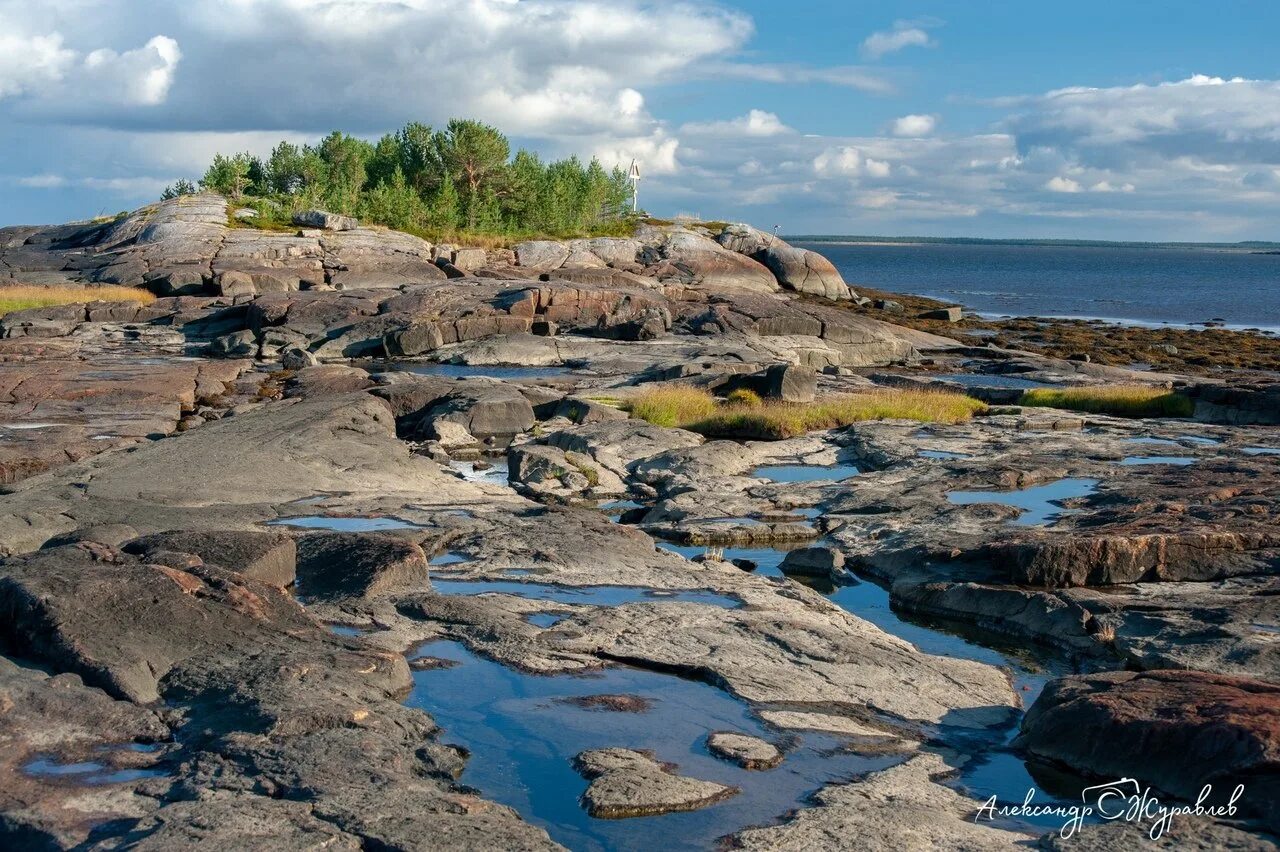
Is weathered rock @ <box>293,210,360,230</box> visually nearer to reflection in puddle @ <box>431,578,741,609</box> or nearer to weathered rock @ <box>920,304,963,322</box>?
weathered rock @ <box>920,304,963,322</box>

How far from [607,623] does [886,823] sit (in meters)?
4.52

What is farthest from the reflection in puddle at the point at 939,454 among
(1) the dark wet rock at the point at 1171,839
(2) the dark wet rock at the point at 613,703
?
(1) the dark wet rock at the point at 1171,839

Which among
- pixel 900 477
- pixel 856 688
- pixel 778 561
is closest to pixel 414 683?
pixel 856 688

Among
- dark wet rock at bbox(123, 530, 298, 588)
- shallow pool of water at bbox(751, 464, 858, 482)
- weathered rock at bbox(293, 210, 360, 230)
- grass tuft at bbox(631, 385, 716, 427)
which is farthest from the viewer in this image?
weathered rock at bbox(293, 210, 360, 230)

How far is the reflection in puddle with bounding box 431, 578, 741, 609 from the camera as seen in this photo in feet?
41.8

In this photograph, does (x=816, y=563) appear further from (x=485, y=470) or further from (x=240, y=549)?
(x=485, y=470)

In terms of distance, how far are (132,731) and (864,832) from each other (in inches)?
190

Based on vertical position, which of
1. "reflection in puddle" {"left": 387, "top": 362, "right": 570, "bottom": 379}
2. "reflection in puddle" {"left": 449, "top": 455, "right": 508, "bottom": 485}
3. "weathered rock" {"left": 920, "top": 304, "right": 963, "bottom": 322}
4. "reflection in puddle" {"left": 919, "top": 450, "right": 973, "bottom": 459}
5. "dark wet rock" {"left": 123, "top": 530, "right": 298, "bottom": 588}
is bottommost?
"reflection in puddle" {"left": 449, "top": 455, "right": 508, "bottom": 485}

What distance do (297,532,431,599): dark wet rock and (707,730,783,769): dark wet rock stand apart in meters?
4.36

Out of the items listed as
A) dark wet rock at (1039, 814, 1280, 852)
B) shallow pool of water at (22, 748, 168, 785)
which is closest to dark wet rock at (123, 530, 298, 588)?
shallow pool of water at (22, 748, 168, 785)

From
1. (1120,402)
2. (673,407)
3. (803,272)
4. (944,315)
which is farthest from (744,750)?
(803,272)

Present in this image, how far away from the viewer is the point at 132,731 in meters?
8.30

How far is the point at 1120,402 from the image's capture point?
2980cm

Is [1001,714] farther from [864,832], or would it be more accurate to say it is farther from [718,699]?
[864,832]
